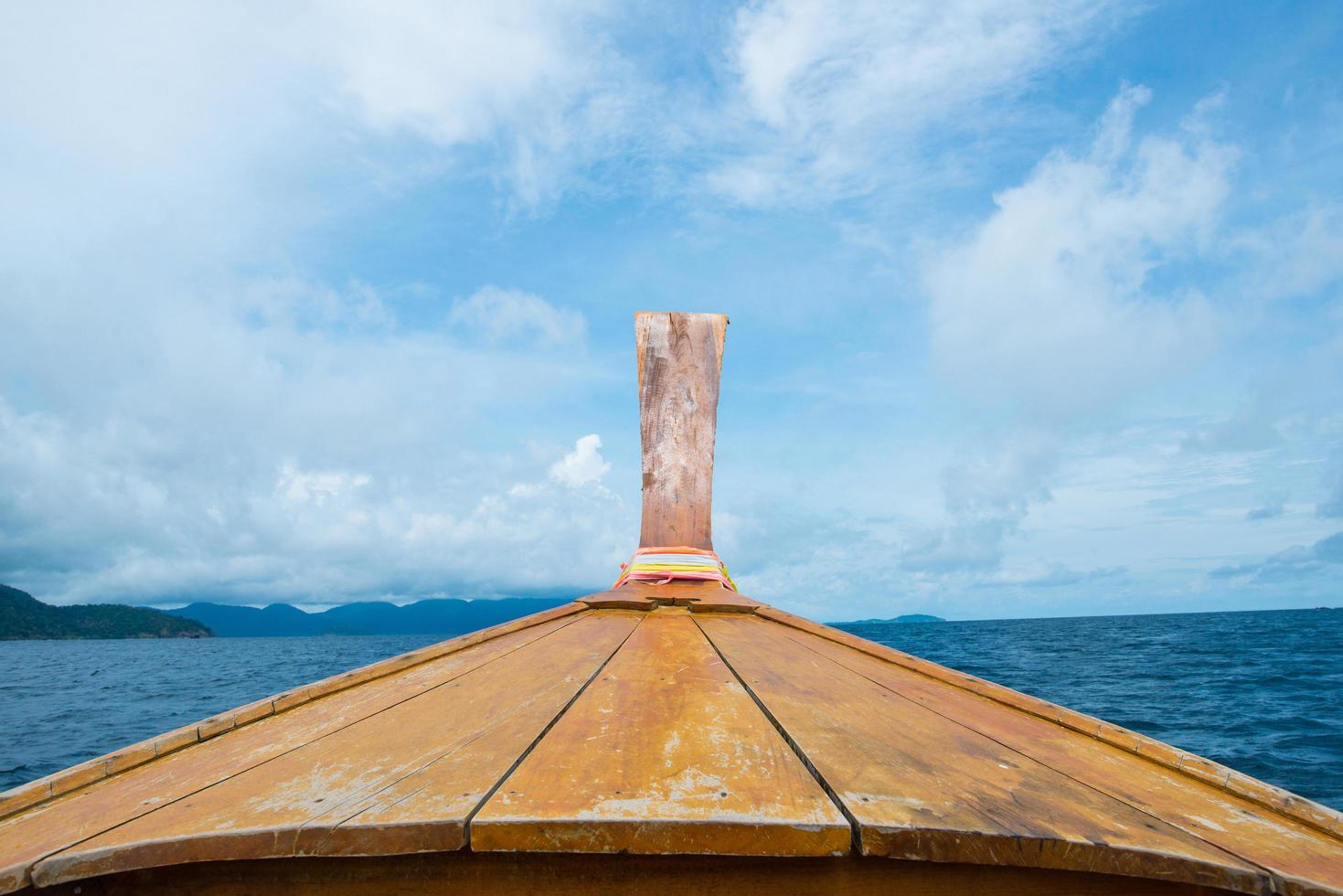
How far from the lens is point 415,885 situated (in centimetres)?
107

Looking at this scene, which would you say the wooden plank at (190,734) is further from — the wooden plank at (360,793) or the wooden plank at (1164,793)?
the wooden plank at (1164,793)

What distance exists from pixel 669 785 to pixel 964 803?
1.41 ft

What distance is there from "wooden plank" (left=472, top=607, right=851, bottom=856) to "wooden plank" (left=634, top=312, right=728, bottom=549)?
Result: 2.53 metres

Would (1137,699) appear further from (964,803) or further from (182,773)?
(182,773)

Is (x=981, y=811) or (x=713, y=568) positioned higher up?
(x=713, y=568)

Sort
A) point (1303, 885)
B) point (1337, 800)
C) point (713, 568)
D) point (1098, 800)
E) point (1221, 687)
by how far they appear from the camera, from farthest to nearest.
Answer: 1. point (1221, 687)
2. point (1337, 800)
3. point (713, 568)
4. point (1098, 800)
5. point (1303, 885)

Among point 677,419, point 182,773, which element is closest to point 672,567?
point 677,419

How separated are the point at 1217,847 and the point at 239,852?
1.36 metres

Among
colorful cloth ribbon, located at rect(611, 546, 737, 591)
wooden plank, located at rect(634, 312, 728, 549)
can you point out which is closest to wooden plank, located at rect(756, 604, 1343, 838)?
colorful cloth ribbon, located at rect(611, 546, 737, 591)

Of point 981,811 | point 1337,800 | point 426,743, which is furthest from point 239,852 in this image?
point 1337,800

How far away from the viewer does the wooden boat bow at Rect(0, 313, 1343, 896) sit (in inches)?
38.1

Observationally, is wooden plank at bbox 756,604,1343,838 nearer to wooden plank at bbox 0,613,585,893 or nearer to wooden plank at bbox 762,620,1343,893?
wooden plank at bbox 762,620,1343,893

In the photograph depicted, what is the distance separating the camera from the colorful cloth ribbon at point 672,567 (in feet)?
12.0

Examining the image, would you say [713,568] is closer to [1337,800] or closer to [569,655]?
[569,655]
